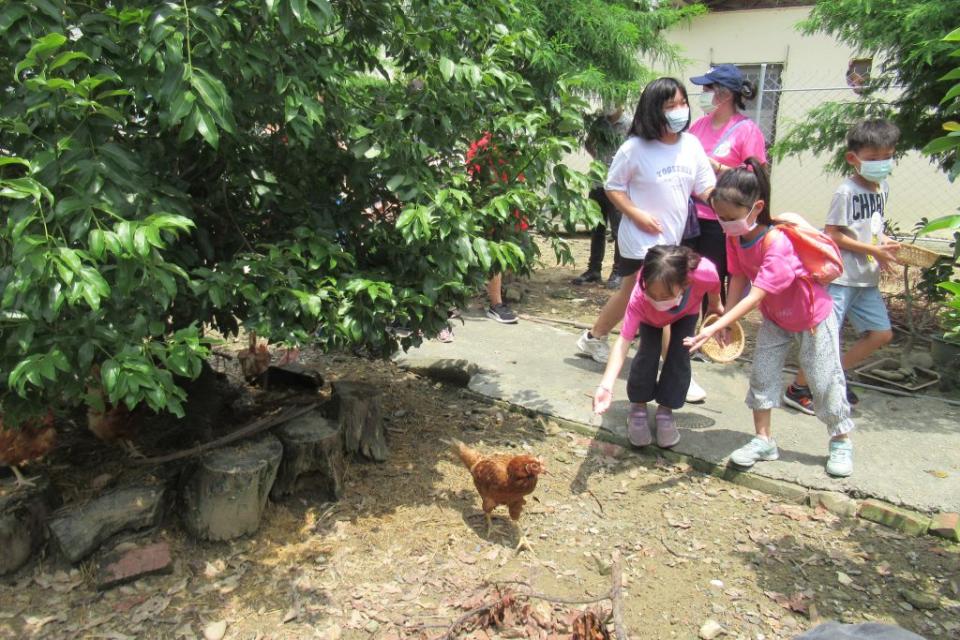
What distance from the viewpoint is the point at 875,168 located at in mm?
3969

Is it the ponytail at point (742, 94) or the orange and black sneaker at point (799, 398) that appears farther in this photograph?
the ponytail at point (742, 94)

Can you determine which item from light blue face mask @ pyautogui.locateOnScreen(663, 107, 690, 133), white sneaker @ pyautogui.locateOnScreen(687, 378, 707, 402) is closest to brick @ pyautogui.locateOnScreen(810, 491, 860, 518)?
white sneaker @ pyautogui.locateOnScreen(687, 378, 707, 402)

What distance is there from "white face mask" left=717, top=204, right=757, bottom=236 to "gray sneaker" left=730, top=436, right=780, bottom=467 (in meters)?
1.05

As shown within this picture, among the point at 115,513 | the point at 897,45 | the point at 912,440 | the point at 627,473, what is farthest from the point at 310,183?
the point at 897,45

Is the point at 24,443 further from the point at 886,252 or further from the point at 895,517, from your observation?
the point at 886,252

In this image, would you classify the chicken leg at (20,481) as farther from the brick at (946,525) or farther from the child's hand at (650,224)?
the brick at (946,525)

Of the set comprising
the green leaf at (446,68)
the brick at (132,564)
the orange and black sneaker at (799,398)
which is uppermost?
the green leaf at (446,68)

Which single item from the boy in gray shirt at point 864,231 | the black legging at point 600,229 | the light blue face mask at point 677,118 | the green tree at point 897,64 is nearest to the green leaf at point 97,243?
the light blue face mask at point 677,118

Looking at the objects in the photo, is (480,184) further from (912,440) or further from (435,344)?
(912,440)

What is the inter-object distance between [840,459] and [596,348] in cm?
184

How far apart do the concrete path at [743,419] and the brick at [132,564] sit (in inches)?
86.2

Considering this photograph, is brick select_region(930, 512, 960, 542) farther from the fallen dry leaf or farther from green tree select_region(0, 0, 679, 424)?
the fallen dry leaf

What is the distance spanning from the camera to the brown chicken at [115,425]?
3.46 m

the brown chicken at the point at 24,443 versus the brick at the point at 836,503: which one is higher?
the brown chicken at the point at 24,443
